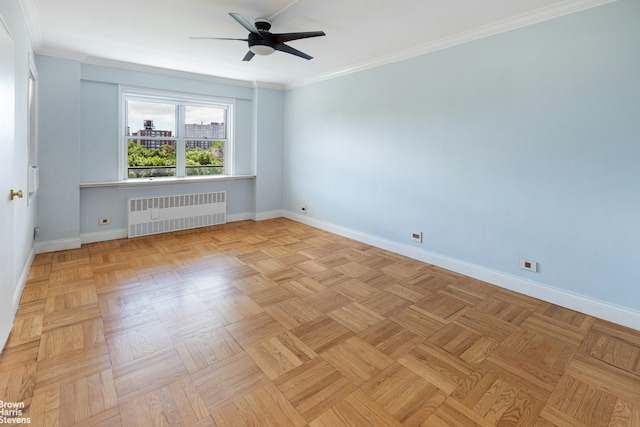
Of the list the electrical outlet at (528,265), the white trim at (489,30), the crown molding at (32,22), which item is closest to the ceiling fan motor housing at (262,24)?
the white trim at (489,30)

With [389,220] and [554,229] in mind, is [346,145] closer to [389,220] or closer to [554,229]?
[389,220]

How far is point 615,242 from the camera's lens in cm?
267

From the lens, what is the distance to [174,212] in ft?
17.3

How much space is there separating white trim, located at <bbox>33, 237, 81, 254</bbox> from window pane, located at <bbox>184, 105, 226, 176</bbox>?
1.94m

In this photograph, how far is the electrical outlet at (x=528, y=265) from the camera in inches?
123

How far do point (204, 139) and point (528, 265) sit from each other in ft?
16.8

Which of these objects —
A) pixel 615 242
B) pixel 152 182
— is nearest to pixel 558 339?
pixel 615 242

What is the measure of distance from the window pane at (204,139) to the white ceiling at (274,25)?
3.86 feet

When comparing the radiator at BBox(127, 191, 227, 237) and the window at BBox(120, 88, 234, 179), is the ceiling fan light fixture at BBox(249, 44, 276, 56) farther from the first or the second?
the radiator at BBox(127, 191, 227, 237)

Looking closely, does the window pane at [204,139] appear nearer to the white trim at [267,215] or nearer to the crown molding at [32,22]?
the white trim at [267,215]

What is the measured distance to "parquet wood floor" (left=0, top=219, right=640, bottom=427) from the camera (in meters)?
1.71

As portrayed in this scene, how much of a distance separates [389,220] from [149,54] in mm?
3840

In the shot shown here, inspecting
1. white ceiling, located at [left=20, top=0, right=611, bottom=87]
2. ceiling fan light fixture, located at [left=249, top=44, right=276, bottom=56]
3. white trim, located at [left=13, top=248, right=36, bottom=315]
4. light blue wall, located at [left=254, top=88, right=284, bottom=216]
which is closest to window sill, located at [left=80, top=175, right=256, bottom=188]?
light blue wall, located at [left=254, top=88, right=284, bottom=216]

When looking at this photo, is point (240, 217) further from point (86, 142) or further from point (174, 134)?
point (86, 142)
